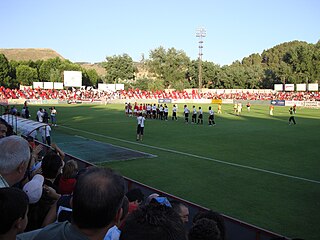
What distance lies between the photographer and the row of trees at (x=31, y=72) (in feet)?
289

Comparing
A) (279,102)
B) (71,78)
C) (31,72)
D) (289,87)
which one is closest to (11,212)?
(279,102)

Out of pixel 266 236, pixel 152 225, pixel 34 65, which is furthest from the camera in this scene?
pixel 34 65

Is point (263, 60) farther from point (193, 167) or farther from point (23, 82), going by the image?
point (193, 167)

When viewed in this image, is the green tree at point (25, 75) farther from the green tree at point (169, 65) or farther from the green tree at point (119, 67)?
the green tree at point (169, 65)

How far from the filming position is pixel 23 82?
94688mm

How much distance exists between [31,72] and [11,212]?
102m

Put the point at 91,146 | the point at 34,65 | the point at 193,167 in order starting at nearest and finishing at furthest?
the point at 193,167, the point at 91,146, the point at 34,65

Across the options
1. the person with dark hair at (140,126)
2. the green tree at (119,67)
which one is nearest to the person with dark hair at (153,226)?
the person with dark hair at (140,126)

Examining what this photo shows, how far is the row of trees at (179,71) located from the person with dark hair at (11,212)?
92.0m

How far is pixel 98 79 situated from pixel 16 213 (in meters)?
119

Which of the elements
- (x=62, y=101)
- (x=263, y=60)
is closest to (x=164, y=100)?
(x=62, y=101)

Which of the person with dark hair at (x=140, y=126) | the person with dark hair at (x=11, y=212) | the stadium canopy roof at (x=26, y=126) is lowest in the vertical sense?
the person with dark hair at (x=140, y=126)

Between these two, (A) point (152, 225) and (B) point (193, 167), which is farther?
(B) point (193, 167)

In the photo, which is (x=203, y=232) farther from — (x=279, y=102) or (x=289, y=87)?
(x=289, y=87)
